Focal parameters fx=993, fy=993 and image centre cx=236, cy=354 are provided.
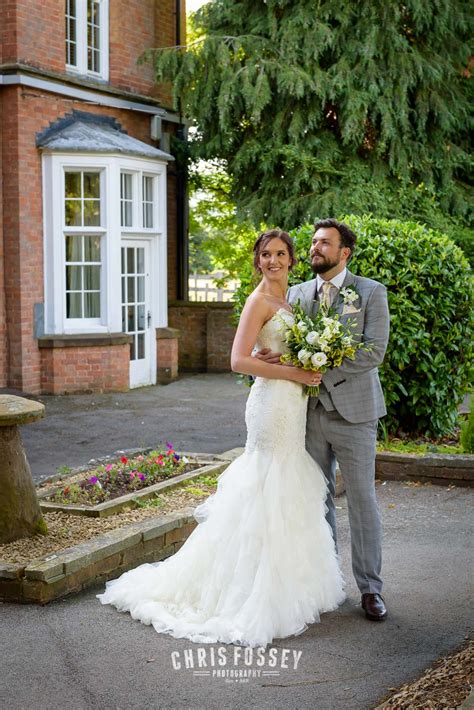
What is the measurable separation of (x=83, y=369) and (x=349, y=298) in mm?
10636

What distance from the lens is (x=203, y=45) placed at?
17453 millimetres

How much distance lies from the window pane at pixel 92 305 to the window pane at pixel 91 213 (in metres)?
1.13

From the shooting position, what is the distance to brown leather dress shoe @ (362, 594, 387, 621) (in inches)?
218

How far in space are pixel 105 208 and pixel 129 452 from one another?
294 inches

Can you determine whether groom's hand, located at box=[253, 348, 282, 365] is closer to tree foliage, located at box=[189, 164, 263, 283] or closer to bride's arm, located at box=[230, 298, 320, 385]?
bride's arm, located at box=[230, 298, 320, 385]

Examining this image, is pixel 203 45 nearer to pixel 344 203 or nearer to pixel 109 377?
pixel 344 203

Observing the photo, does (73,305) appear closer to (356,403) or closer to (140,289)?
(140,289)

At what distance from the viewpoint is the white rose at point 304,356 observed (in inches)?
217

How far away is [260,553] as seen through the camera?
18.1 ft

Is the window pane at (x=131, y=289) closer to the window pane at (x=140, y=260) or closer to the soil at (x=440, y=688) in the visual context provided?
the window pane at (x=140, y=260)

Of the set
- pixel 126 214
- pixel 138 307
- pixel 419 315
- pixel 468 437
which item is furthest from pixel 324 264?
pixel 138 307

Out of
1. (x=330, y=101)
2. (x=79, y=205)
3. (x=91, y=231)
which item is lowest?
(x=91, y=231)

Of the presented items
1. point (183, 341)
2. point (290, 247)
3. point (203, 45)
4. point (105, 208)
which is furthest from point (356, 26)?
point (290, 247)

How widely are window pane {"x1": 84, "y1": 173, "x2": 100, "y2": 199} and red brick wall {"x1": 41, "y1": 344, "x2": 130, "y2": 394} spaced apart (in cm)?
250
